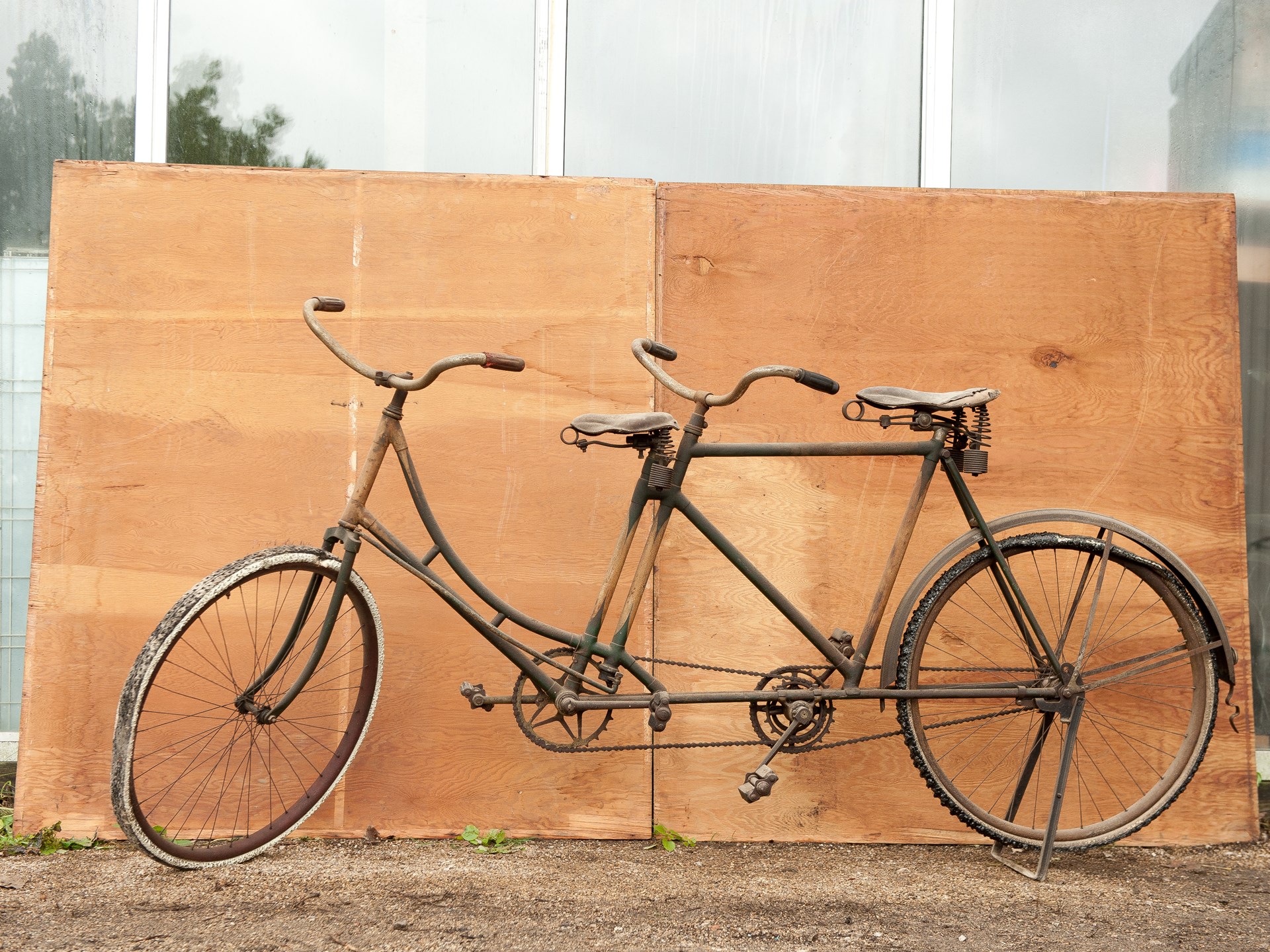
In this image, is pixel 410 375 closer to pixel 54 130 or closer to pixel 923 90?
pixel 54 130

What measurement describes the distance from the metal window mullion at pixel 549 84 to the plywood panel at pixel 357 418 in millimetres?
465

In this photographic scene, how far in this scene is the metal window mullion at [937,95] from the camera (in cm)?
321

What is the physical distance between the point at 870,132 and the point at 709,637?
188 cm

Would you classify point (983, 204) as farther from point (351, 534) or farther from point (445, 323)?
point (351, 534)

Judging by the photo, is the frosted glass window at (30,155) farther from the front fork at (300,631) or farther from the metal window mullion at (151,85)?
the front fork at (300,631)

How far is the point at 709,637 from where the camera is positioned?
273cm

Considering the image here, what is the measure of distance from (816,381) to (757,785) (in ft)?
3.39

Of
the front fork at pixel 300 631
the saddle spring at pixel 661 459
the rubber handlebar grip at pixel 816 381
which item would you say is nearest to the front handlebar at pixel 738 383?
the rubber handlebar grip at pixel 816 381

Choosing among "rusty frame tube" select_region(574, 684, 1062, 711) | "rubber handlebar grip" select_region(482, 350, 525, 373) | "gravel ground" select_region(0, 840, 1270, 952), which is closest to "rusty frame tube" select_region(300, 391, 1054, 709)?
"rusty frame tube" select_region(574, 684, 1062, 711)

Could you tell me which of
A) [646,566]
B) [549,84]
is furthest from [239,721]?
[549,84]

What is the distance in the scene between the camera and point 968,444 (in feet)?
7.98

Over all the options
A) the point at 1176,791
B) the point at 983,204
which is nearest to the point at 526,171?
the point at 983,204

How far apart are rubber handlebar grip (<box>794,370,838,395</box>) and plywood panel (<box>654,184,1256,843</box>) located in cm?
54

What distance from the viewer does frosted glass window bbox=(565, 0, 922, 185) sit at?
3.23m
